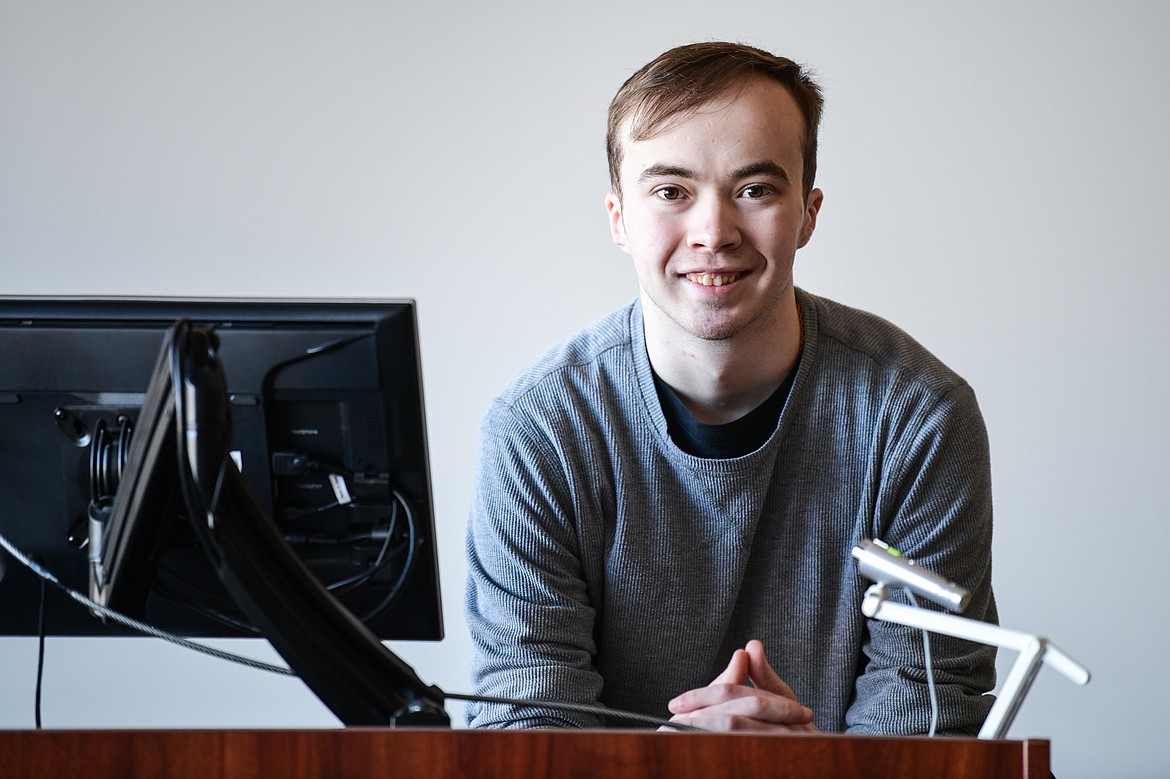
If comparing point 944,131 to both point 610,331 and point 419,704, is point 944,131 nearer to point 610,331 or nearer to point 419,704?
point 610,331

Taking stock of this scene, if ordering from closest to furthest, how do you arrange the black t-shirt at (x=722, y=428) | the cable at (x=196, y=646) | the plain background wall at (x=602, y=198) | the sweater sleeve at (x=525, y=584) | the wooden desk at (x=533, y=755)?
the wooden desk at (x=533, y=755)
the cable at (x=196, y=646)
the sweater sleeve at (x=525, y=584)
the black t-shirt at (x=722, y=428)
the plain background wall at (x=602, y=198)

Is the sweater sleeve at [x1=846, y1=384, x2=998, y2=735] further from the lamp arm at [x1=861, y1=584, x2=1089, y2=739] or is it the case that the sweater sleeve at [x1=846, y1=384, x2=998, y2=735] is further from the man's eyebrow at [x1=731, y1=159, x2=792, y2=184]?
the lamp arm at [x1=861, y1=584, x2=1089, y2=739]

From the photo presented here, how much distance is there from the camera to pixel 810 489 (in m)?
1.48

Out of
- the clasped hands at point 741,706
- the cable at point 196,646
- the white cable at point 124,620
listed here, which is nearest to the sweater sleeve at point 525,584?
the clasped hands at point 741,706

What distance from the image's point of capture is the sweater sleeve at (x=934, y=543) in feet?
4.62

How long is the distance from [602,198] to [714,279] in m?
1.30

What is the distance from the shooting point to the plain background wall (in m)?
2.57

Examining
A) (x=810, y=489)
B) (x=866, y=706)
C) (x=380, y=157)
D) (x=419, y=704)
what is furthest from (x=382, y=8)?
(x=419, y=704)

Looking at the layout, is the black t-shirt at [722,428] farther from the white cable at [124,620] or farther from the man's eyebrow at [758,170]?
the white cable at [124,620]

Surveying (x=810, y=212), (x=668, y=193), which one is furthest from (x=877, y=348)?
(x=668, y=193)

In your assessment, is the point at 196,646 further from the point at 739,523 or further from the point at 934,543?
the point at 934,543

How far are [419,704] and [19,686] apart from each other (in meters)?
2.44

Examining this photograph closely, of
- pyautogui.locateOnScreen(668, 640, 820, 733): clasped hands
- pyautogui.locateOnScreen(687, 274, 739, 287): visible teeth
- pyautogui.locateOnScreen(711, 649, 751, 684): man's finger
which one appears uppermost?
pyautogui.locateOnScreen(687, 274, 739, 287): visible teeth

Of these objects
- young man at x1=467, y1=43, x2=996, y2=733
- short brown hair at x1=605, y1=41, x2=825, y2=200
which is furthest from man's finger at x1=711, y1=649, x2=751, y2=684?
short brown hair at x1=605, y1=41, x2=825, y2=200
